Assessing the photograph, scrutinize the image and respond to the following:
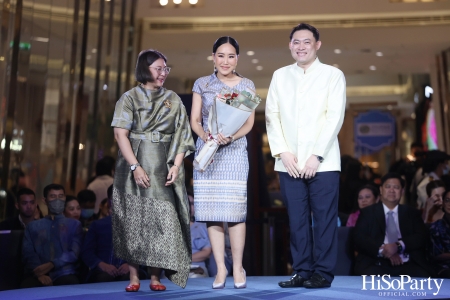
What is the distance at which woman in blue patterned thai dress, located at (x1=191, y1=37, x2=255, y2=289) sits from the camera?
11.6ft

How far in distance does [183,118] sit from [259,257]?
2.63 m

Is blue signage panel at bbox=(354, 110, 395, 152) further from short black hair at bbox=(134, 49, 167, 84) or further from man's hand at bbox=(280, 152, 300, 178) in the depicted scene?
short black hair at bbox=(134, 49, 167, 84)

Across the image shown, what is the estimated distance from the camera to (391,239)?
4938 mm

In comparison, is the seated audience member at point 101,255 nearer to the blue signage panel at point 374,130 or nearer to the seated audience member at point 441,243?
the seated audience member at point 441,243

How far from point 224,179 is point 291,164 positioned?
0.39m

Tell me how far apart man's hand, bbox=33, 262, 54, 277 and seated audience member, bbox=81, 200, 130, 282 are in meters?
0.27

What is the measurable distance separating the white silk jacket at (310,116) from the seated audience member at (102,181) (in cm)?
363

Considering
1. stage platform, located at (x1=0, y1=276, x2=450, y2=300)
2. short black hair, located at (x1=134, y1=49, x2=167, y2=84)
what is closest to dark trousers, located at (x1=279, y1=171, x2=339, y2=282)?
stage platform, located at (x1=0, y1=276, x2=450, y2=300)

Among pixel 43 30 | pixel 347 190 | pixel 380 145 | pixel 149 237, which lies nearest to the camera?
pixel 149 237

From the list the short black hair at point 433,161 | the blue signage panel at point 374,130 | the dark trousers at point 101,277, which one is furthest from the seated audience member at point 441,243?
the blue signage panel at point 374,130

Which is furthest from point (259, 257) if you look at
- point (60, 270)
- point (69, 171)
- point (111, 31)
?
point (111, 31)

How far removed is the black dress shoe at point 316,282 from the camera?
134 inches

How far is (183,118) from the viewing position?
11.6 feet

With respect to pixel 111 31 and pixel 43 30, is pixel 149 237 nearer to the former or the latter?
pixel 43 30
